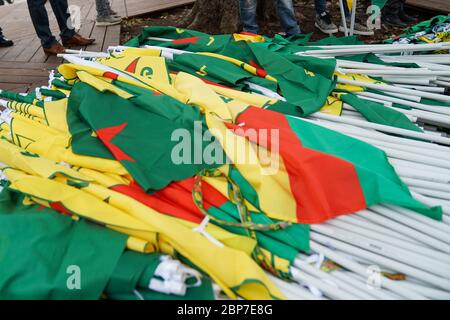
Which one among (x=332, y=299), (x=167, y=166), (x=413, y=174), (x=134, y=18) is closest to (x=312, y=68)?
(x=413, y=174)

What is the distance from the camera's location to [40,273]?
1083 mm

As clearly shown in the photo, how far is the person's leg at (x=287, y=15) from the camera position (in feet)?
12.0

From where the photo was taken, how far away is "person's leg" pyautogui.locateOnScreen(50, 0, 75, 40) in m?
3.89

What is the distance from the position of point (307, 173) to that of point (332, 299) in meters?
0.42

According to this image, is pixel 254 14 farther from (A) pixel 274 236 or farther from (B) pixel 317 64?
(A) pixel 274 236

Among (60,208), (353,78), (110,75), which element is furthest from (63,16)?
(60,208)

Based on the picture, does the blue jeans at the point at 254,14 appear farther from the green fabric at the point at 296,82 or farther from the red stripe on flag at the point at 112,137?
the red stripe on flag at the point at 112,137

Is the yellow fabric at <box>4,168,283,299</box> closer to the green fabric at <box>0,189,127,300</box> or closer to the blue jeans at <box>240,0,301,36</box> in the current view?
the green fabric at <box>0,189,127,300</box>

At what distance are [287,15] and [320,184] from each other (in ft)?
9.34

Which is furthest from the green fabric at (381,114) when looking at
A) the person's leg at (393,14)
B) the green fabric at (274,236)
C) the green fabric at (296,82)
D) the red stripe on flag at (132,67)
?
the person's leg at (393,14)

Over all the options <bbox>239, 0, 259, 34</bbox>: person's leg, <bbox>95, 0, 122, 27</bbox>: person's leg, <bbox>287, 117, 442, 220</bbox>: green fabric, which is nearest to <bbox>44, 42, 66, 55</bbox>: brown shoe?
<bbox>95, 0, 122, 27</bbox>: person's leg

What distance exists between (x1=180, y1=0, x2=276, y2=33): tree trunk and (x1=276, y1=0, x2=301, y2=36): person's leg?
802mm

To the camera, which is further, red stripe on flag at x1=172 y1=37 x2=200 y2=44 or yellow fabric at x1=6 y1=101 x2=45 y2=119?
red stripe on flag at x1=172 y1=37 x2=200 y2=44

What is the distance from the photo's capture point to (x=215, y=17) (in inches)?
177
